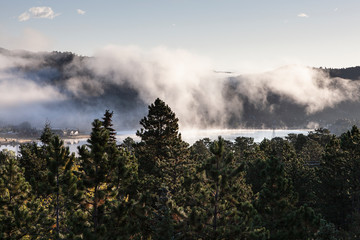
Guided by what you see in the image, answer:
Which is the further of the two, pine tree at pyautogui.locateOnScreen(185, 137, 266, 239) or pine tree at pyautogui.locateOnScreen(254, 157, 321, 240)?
pine tree at pyautogui.locateOnScreen(254, 157, 321, 240)

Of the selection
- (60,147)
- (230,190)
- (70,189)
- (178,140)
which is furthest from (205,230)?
(178,140)

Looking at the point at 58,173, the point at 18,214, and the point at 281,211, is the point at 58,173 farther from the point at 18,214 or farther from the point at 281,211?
the point at 281,211

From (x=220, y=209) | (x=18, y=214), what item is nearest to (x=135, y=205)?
(x=220, y=209)

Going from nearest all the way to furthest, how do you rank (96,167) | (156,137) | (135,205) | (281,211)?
1. (96,167)
2. (135,205)
3. (281,211)
4. (156,137)

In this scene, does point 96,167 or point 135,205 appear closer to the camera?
point 96,167

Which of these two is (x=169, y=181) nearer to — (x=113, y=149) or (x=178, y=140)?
(x=178, y=140)

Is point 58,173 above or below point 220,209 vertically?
above

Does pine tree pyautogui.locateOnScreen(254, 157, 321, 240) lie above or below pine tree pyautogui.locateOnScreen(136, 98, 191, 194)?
below

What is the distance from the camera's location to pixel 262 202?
23922mm

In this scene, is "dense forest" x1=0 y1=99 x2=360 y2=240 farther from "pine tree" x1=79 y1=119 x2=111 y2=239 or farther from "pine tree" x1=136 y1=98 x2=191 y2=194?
"pine tree" x1=136 y1=98 x2=191 y2=194

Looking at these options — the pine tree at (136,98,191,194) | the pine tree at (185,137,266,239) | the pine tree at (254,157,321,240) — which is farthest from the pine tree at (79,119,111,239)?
the pine tree at (136,98,191,194)

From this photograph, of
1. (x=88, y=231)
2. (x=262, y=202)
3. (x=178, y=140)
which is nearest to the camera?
(x=88, y=231)

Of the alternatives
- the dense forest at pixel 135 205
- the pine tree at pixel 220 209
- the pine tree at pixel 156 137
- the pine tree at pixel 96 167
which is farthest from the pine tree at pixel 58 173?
the pine tree at pixel 156 137

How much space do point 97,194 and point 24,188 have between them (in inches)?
435
